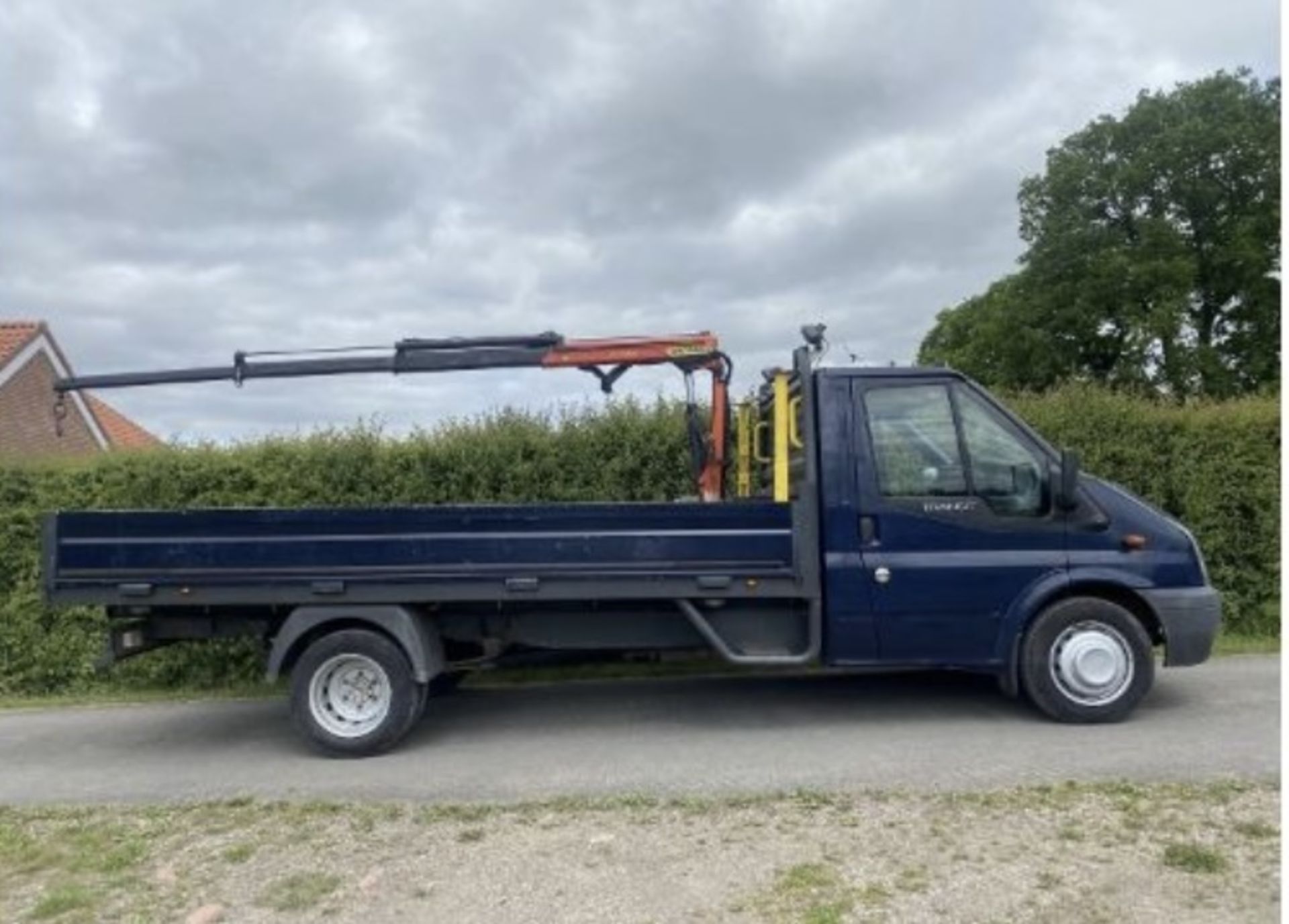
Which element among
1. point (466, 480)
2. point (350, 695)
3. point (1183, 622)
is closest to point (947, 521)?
point (1183, 622)

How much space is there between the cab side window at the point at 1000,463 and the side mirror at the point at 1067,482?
9cm

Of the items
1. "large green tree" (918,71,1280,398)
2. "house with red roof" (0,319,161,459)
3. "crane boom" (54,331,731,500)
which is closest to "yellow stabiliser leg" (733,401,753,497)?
"crane boom" (54,331,731,500)

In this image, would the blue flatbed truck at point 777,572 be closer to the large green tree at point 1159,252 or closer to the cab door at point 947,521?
the cab door at point 947,521

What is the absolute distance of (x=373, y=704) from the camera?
686 centimetres

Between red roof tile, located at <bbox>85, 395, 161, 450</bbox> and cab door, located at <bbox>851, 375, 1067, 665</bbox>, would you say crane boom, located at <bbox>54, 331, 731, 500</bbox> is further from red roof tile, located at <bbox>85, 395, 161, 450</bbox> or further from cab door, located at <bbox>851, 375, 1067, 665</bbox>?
red roof tile, located at <bbox>85, 395, 161, 450</bbox>

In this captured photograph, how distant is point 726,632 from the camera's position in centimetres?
698

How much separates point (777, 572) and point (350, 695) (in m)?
2.72

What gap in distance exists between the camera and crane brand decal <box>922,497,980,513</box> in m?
6.91

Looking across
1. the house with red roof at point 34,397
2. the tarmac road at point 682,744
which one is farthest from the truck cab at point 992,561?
the house with red roof at point 34,397

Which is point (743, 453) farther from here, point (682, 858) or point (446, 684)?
point (682, 858)

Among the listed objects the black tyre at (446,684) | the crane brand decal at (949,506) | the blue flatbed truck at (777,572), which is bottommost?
the black tyre at (446,684)

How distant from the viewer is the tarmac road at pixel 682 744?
5941mm

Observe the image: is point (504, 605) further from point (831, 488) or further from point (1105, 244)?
point (1105, 244)

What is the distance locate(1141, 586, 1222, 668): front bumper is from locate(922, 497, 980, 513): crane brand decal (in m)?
1.17
